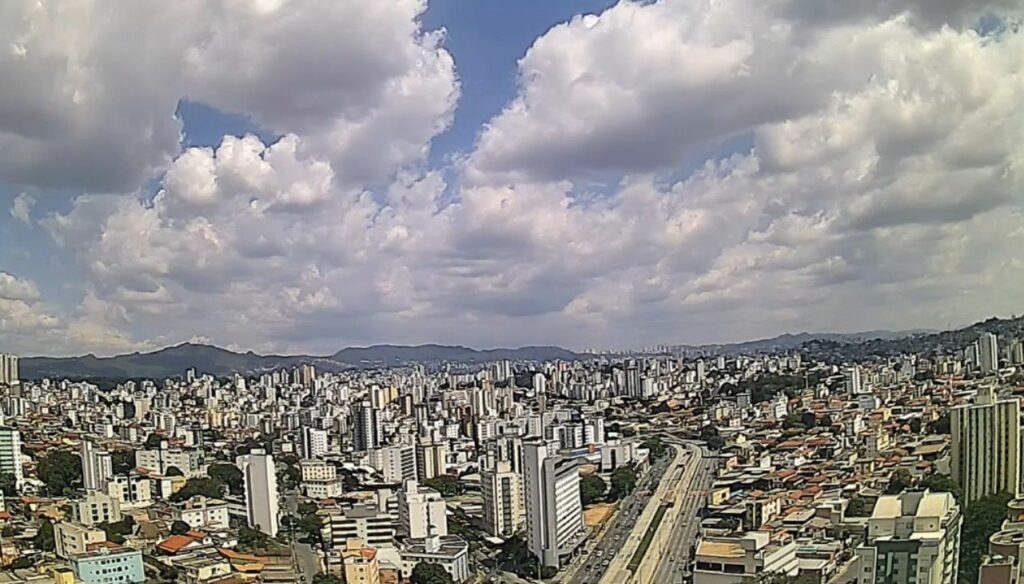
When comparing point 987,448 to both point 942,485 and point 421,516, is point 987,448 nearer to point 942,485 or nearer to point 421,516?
point 942,485

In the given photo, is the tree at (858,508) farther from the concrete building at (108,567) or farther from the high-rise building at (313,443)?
the high-rise building at (313,443)

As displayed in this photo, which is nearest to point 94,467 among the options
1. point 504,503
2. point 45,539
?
point 45,539

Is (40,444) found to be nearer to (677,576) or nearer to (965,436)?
(677,576)

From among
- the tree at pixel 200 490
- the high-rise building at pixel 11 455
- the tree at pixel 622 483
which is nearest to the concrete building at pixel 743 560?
the tree at pixel 622 483

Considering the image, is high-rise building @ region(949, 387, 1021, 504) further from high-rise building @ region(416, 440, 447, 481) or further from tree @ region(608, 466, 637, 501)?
high-rise building @ region(416, 440, 447, 481)

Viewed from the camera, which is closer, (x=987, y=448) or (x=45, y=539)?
(x=987, y=448)
